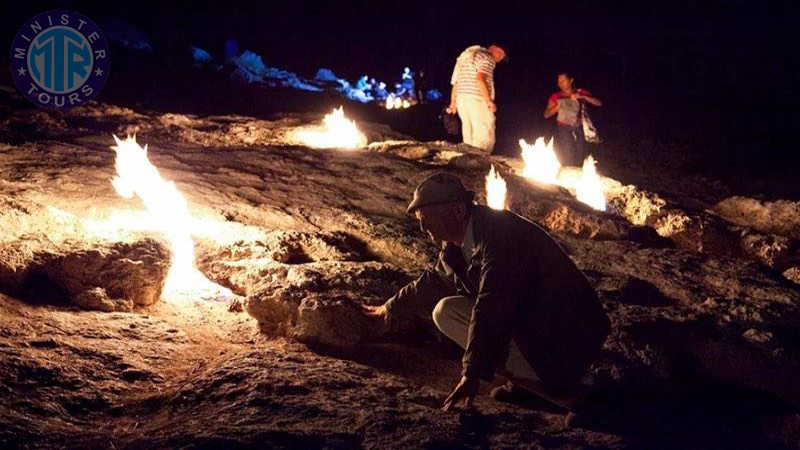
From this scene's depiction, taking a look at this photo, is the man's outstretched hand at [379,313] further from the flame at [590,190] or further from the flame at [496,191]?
the flame at [590,190]

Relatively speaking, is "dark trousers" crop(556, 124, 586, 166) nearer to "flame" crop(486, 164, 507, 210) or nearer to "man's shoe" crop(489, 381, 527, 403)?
"flame" crop(486, 164, 507, 210)

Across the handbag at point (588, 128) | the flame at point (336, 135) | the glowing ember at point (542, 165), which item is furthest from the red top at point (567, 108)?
the flame at point (336, 135)

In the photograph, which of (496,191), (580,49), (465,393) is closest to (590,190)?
(496,191)

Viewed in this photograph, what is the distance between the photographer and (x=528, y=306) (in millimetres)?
3123

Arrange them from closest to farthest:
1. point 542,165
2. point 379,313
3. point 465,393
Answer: point 465,393 → point 379,313 → point 542,165

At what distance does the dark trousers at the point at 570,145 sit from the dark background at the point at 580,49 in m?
4.59

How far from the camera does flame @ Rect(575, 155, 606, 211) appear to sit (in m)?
8.36

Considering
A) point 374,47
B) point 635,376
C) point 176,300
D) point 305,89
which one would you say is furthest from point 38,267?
point 374,47

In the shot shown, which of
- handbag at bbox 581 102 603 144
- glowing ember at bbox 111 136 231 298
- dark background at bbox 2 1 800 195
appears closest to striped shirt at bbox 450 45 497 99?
handbag at bbox 581 102 603 144

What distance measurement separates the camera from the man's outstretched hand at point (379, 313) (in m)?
3.86

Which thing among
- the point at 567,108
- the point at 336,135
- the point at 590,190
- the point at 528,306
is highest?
the point at 567,108

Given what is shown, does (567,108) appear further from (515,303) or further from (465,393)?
(465,393)

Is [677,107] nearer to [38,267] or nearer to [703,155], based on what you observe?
[703,155]

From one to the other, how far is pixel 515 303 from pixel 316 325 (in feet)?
5.17
